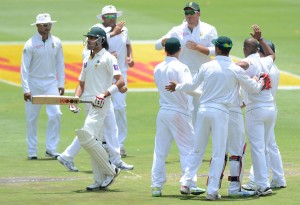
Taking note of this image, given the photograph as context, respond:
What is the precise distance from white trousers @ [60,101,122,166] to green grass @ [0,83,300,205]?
34 centimetres

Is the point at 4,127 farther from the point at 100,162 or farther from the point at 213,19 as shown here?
the point at 213,19

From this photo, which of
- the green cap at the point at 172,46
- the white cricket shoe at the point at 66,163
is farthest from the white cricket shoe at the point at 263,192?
the white cricket shoe at the point at 66,163

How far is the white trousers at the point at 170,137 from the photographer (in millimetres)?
13359

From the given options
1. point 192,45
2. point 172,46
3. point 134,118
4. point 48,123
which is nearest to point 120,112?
point 48,123

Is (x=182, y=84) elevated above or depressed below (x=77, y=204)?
above

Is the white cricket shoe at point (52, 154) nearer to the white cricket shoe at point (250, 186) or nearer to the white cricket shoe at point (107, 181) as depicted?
the white cricket shoe at point (107, 181)

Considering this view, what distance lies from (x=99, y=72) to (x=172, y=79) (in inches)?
50.4

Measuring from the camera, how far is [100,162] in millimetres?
13820

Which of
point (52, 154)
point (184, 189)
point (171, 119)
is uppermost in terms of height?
point (171, 119)

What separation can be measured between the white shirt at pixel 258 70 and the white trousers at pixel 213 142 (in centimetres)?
74

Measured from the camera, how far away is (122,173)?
1549cm

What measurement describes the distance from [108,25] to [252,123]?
15.0 feet

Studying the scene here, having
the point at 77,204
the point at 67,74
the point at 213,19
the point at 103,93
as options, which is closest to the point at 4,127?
the point at 67,74

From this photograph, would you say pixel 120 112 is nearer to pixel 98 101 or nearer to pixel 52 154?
pixel 52 154
